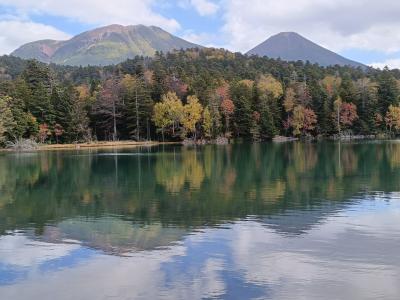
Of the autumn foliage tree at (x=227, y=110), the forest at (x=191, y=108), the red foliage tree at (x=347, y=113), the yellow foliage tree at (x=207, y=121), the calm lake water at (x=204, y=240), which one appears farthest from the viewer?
the red foliage tree at (x=347, y=113)

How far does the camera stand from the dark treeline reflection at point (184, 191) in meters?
18.3

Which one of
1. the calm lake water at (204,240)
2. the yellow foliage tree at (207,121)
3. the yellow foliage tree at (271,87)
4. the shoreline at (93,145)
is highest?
the yellow foliage tree at (271,87)

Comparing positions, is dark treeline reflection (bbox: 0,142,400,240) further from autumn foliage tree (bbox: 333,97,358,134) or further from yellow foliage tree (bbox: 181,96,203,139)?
autumn foliage tree (bbox: 333,97,358,134)

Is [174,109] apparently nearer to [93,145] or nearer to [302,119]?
[93,145]

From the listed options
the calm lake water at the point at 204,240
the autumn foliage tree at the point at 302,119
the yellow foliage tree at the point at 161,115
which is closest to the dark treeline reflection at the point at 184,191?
the calm lake water at the point at 204,240

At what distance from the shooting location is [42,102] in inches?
3000

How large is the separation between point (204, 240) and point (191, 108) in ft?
235

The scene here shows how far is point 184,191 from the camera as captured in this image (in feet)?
80.3

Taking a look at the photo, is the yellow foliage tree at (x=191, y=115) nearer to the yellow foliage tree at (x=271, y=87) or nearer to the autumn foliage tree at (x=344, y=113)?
the yellow foliage tree at (x=271, y=87)

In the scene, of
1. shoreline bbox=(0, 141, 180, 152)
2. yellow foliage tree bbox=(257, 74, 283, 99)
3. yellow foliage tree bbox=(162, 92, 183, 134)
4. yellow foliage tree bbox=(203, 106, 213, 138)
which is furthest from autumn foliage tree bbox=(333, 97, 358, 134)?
shoreline bbox=(0, 141, 180, 152)

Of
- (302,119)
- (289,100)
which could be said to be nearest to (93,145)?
(289,100)

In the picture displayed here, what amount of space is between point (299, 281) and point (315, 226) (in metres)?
5.50

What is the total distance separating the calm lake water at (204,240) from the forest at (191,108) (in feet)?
169

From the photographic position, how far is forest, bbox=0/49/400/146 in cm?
7819
